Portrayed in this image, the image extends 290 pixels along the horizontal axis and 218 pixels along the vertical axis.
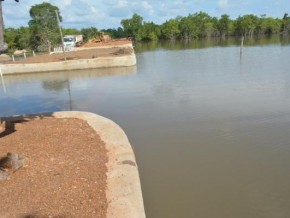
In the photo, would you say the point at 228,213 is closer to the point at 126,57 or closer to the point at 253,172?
the point at 253,172

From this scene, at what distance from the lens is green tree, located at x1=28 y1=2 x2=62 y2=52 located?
49500 mm

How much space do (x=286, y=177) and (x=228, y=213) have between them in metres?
2.21

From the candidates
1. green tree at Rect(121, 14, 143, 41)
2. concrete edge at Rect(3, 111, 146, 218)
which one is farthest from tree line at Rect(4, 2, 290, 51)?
concrete edge at Rect(3, 111, 146, 218)

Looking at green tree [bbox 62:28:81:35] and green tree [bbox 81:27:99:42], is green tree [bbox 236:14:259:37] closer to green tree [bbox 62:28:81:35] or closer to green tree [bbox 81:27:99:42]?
green tree [bbox 81:27:99:42]

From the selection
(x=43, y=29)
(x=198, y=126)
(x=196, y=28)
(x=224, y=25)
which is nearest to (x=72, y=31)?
Result: (x=196, y=28)

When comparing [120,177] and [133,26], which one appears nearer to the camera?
[120,177]

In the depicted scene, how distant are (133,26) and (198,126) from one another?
79.5 meters

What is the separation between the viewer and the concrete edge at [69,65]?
28984 millimetres

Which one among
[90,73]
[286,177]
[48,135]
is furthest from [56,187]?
[90,73]

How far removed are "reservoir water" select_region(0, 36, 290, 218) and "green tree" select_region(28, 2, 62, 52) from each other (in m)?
25.7

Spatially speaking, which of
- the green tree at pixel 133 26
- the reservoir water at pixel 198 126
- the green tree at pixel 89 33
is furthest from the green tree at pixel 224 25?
the reservoir water at pixel 198 126

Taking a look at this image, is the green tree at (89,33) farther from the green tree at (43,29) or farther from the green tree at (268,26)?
the green tree at (268,26)

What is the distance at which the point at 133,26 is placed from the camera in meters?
88.1

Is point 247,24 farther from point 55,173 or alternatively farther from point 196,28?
point 55,173
